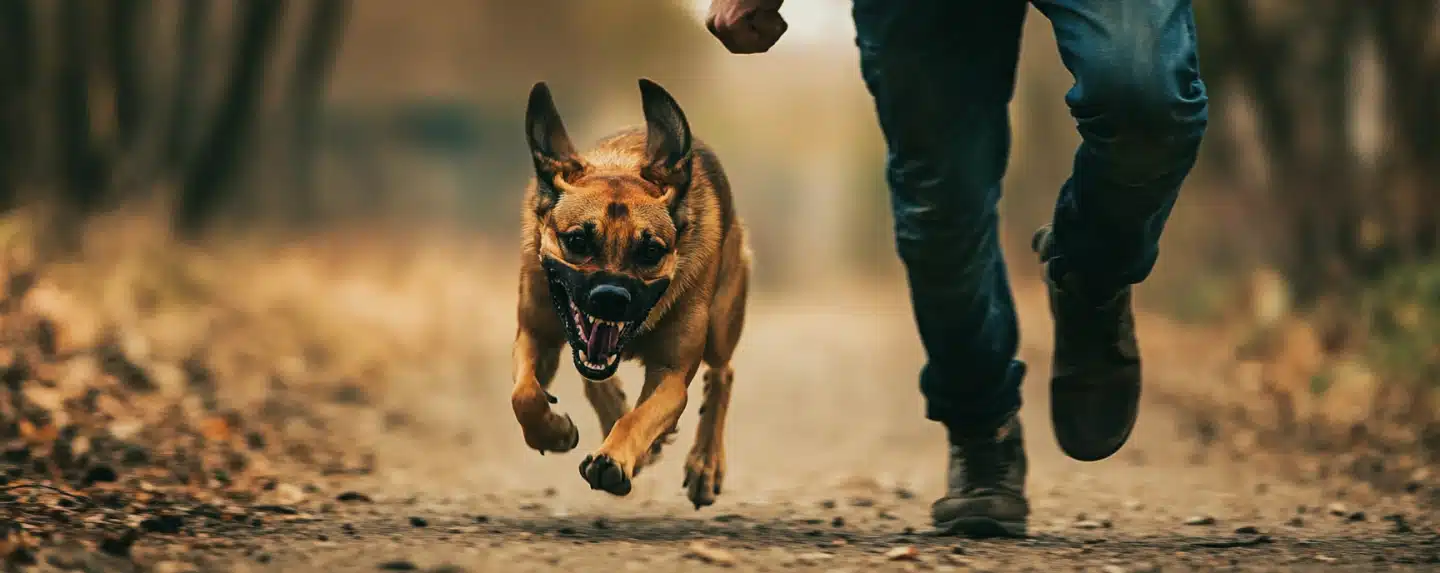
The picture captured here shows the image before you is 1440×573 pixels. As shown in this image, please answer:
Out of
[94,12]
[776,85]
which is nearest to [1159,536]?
[94,12]

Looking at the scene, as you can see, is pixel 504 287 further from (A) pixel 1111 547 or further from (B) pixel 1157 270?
(A) pixel 1111 547

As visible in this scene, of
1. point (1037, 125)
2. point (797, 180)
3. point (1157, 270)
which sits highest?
point (797, 180)

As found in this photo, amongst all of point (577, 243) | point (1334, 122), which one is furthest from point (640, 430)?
point (1334, 122)

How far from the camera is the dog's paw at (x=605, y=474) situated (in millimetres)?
3713

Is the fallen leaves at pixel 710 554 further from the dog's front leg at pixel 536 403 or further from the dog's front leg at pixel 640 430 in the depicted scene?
the dog's front leg at pixel 536 403

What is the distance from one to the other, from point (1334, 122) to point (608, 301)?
7969 mm

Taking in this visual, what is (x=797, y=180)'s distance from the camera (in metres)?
45.7

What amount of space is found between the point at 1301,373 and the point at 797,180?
3718cm

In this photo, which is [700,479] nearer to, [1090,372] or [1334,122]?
[1090,372]

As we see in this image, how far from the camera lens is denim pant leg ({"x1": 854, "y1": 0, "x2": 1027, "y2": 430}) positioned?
12.3ft

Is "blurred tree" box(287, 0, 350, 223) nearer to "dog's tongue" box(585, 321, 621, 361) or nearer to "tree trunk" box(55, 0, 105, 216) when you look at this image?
"tree trunk" box(55, 0, 105, 216)

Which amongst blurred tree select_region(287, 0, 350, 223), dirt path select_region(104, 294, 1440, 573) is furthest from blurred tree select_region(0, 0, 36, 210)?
blurred tree select_region(287, 0, 350, 223)

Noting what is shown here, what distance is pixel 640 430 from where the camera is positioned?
3.90 meters

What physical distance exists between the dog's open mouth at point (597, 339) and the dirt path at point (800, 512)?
456 mm
